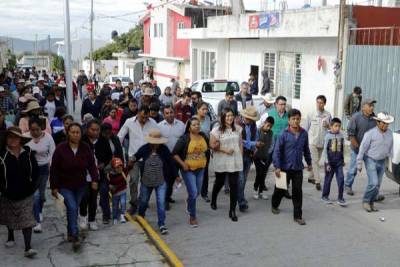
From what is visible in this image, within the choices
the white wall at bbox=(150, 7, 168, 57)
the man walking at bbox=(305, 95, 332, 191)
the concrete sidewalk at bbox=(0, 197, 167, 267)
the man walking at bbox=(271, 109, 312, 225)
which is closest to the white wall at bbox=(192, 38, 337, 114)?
the man walking at bbox=(305, 95, 332, 191)

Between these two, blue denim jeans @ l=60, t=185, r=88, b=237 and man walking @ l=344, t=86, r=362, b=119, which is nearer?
blue denim jeans @ l=60, t=185, r=88, b=237

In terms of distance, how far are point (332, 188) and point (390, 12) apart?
Result: 9.99 meters

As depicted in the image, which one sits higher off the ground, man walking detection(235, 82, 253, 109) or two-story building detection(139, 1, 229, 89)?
two-story building detection(139, 1, 229, 89)

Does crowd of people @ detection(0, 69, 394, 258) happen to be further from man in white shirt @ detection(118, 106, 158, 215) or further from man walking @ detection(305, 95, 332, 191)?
man walking @ detection(305, 95, 332, 191)

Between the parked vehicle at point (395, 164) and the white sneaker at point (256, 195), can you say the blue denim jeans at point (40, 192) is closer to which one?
the white sneaker at point (256, 195)

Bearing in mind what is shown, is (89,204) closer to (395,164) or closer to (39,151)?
(39,151)

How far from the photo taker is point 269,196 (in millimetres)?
9180

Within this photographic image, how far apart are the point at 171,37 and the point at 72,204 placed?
32.3 meters

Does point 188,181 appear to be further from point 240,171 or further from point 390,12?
point 390,12

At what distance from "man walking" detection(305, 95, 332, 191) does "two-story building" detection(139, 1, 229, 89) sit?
22.8 metres

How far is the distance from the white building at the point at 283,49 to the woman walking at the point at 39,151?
11.8 meters

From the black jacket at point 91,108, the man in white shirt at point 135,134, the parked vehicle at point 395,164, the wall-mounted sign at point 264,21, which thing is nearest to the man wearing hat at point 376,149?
the parked vehicle at point 395,164

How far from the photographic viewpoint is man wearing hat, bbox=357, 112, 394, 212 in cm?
800

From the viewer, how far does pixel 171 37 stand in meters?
37.7
